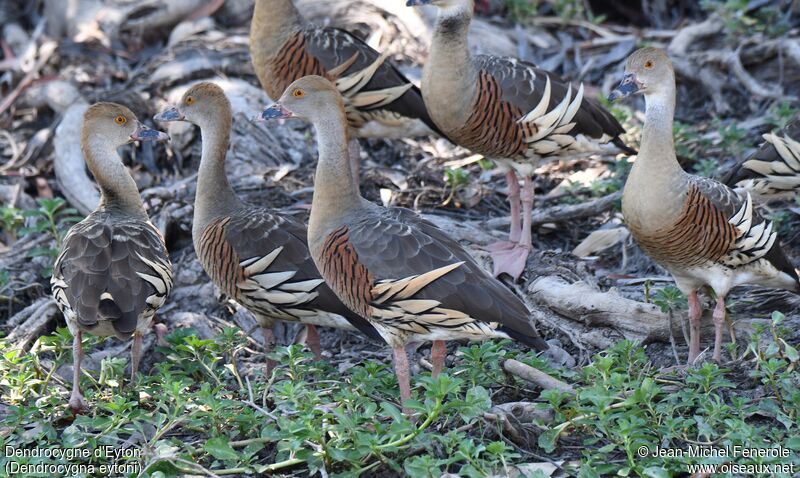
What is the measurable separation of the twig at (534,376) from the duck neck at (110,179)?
8.82 ft

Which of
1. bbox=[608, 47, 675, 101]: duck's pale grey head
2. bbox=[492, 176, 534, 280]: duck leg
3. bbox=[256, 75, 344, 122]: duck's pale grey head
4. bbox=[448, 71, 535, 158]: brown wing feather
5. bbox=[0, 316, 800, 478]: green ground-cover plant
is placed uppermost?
bbox=[608, 47, 675, 101]: duck's pale grey head

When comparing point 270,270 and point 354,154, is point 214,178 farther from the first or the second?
point 354,154

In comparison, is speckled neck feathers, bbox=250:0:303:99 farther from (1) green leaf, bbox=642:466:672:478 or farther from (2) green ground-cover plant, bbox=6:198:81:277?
(1) green leaf, bbox=642:466:672:478

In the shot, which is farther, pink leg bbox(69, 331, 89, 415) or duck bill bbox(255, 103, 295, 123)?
duck bill bbox(255, 103, 295, 123)

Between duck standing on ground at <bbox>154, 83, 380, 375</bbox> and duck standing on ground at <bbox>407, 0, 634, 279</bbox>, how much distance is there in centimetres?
134

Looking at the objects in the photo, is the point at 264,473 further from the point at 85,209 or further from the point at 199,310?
the point at 85,209

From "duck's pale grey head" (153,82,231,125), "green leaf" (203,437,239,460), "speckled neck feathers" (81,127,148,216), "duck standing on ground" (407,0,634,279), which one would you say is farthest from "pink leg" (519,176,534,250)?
"green leaf" (203,437,239,460)

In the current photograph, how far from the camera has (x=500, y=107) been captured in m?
6.77

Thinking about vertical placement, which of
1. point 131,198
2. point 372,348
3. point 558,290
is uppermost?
point 131,198

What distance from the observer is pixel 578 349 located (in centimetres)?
609

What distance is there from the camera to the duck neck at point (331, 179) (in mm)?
5477

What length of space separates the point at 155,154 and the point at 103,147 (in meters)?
2.08

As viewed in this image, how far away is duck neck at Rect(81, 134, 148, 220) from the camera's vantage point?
21.2 feet

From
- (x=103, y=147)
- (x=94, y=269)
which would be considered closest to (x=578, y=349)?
(x=94, y=269)
